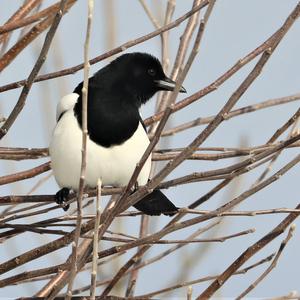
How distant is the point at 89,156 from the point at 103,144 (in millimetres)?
73

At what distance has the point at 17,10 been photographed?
2225 mm

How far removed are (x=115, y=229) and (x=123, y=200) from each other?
172cm

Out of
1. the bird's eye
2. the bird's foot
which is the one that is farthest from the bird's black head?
the bird's foot

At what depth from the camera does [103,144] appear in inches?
109

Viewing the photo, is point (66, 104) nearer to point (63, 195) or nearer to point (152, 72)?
point (63, 195)

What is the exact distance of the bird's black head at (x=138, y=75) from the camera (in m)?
3.14

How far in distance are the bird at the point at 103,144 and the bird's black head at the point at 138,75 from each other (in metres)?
0.10

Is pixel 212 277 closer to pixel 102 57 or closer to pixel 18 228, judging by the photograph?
pixel 18 228

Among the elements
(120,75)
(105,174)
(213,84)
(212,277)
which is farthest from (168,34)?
(212,277)

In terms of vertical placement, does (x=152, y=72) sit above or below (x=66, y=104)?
above

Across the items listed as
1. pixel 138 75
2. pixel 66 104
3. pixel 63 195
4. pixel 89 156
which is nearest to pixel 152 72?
pixel 138 75

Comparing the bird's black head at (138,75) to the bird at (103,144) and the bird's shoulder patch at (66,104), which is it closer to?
the bird at (103,144)

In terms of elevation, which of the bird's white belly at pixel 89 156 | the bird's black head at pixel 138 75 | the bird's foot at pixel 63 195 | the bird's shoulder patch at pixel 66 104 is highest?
the bird's black head at pixel 138 75

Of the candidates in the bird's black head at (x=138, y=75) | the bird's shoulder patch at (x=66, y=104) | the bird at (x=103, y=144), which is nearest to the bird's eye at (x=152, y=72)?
the bird's black head at (x=138, y=75)
